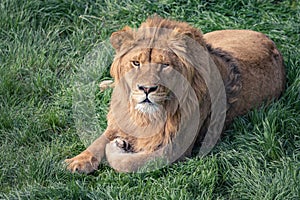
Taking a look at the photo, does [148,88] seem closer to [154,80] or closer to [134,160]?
[154,80]

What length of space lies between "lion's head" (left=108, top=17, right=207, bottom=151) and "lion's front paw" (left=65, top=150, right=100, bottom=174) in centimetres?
32

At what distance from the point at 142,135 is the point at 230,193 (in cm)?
76

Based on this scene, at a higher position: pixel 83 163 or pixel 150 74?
pixel 150 74

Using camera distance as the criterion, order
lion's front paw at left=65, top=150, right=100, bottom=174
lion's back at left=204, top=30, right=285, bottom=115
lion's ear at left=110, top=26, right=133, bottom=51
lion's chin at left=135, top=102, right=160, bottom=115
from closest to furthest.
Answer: lion's chin at left=135, top=102, right=160, bottom=115
lion's ear at left=110, top=26, right=133, bottom=51
lion's front paw at left=65, top=150, right=100, bottom=174
lion's back at left=204, top=30, right=285, bottom=115

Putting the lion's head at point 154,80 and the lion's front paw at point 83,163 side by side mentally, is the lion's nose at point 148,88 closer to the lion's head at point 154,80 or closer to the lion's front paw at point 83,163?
the lion's head at point 154,80

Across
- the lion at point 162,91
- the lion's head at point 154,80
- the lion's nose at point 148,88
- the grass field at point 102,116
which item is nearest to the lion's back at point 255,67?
the lion at point 162,91

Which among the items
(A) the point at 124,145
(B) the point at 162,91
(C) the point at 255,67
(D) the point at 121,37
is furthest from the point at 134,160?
(C) the point at 255,67

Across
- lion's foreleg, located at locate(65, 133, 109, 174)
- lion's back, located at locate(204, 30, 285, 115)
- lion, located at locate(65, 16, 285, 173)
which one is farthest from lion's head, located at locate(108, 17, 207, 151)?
lion's back, located at locate(204, 30, 285, 115)

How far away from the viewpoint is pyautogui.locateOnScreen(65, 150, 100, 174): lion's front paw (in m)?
5.23

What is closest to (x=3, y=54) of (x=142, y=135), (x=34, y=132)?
(x=34, y=132)

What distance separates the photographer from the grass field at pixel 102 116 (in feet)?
16.2

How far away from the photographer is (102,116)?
5.94 metres

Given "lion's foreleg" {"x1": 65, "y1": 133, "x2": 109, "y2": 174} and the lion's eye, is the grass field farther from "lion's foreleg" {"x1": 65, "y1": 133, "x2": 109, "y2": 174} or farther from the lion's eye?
the lion's eye

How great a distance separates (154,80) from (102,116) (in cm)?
119
